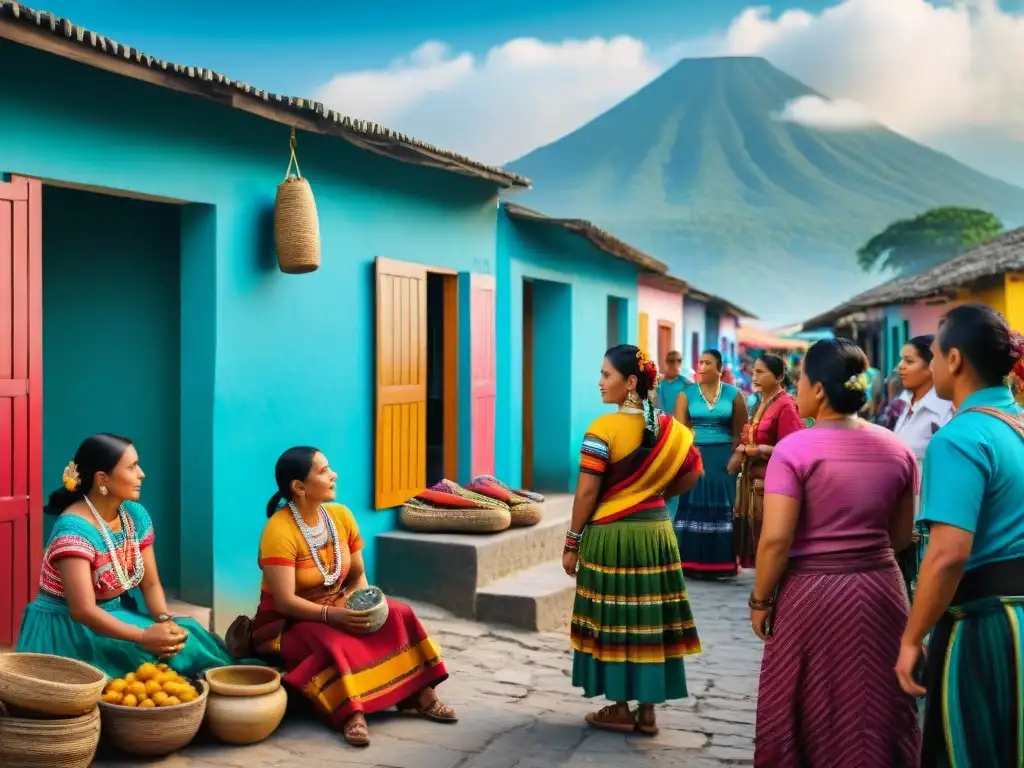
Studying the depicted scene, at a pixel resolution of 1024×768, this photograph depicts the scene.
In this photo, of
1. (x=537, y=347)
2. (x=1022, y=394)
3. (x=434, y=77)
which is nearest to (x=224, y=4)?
(x=434, y=77)

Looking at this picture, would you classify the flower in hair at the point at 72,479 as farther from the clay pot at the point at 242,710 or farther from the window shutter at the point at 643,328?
the window shutter at the point at 643,328

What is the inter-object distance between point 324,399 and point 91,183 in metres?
2.24

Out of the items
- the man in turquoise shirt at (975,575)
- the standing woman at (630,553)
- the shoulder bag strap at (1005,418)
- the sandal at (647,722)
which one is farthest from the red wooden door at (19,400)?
the shoulder bag strap at (1005,418)

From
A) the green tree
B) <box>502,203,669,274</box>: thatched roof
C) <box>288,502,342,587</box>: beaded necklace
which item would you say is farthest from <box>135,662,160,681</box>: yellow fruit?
the green tree

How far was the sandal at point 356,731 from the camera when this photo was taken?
4617mm

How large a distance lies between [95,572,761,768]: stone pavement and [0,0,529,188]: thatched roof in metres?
2.99

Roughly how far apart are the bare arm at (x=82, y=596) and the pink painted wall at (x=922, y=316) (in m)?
19.0

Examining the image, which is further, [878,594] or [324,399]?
[324,399]

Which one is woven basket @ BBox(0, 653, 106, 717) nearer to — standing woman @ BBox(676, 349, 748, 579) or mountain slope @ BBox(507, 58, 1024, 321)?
standing woman @ BBox(676, 349, 748, 579)

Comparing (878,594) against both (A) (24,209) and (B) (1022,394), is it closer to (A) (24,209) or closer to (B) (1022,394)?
(B) (1022,394)

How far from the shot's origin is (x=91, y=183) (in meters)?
5.31

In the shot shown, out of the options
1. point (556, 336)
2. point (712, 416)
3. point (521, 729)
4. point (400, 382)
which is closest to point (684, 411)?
point (712, 416)

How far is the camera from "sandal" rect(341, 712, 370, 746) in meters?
4.62

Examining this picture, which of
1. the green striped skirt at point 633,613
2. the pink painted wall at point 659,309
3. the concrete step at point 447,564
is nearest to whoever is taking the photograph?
the green striped skirt at point 633,613
